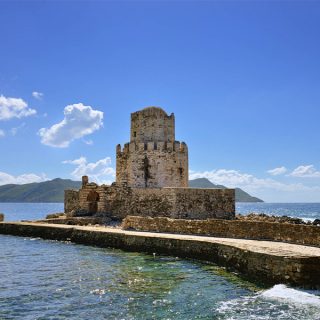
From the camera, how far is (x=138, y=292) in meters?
11.6

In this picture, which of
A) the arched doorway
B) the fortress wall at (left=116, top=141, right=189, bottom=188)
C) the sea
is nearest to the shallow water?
the sea

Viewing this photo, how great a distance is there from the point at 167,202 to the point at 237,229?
8.81 m

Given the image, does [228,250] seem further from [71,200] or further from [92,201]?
[71,200]

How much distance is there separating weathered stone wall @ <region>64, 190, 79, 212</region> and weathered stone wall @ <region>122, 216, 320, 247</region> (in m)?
10.3

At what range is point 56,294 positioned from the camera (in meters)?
11.4

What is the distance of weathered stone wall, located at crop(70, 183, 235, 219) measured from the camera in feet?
87.8

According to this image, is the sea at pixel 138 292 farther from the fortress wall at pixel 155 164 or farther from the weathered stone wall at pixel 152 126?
the weathered stone wall at pixel 152 126

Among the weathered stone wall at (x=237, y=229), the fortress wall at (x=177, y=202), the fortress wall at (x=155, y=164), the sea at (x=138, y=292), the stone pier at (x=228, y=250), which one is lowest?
the sea at (x=138, y=292)

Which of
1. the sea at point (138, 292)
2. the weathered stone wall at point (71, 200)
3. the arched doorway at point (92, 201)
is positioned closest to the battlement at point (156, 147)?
the arched doorway at point (92, 201)

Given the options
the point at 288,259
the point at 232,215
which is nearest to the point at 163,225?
the point at 232,215

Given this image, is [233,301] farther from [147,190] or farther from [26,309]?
[147,190]

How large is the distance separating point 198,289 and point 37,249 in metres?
10.9

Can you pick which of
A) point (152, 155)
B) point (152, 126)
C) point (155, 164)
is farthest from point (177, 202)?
point (152, 126)

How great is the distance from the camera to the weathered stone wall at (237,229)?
1577 cm
